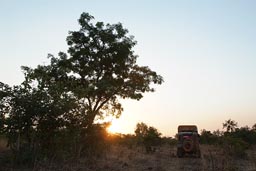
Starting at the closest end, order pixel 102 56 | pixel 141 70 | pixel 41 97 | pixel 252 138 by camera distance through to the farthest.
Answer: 1. pixel 41 97
2. pixel 102 56
3. pixel 141 70
4. pixel 252 138

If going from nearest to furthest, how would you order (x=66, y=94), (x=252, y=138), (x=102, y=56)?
(x=66, y=94)
(x=102, y=56)
(x=252, y=138)

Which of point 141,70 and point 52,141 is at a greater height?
point 141,70

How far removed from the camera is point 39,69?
19.2m

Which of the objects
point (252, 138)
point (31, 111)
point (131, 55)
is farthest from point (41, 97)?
point (252, 138)

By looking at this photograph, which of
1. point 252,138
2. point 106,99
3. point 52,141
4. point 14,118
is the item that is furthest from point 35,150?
point 252,138

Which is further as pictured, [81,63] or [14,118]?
[81,63]

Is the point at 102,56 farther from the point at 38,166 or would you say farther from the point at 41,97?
the point at 38,166

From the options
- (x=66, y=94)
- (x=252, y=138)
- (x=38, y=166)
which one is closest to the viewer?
(x=38, y=166)

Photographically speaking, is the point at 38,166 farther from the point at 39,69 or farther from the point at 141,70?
the point at 141,70

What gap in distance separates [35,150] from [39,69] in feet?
14.8

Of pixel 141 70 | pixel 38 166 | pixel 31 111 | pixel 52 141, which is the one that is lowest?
pixel 38 166

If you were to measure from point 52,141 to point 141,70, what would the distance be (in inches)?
448

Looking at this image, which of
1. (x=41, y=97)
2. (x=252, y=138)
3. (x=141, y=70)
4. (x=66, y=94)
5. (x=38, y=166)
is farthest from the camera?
(x=252, y=138)

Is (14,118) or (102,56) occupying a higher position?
(102,56)
